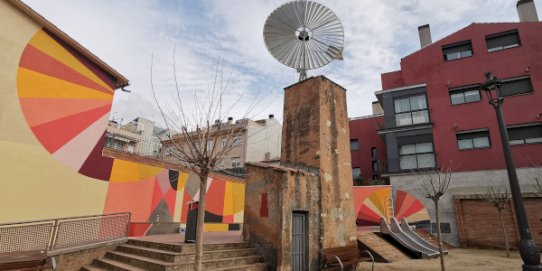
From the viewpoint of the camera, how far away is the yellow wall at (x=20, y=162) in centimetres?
932

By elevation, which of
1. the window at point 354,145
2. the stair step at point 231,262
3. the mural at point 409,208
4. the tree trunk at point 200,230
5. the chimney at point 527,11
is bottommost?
the stair step at point 231,262

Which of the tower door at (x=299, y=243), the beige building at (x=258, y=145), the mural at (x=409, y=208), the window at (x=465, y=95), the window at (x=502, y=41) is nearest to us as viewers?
the tower door at (x=299, y=243)

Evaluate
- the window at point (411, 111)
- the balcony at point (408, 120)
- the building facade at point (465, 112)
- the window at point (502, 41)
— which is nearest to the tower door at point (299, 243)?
the building facade at point (465, 112)

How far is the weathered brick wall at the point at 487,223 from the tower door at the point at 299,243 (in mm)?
13907

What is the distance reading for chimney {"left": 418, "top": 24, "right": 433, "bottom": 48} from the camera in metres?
25.2

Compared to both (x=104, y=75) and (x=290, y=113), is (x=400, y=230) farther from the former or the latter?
(x=104, y=75)

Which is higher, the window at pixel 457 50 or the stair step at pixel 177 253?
the window at pixel 457 50

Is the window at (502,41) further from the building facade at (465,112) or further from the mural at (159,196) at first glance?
the mural at (159,196)

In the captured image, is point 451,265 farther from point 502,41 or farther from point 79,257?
point 502,41

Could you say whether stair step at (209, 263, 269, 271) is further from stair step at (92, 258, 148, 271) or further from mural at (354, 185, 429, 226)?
mural at (354, 185, 429, 226)

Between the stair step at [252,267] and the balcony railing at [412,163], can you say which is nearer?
the stair step at [252,267]

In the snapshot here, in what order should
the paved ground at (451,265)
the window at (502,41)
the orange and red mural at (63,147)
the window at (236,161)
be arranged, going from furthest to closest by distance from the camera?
the window at (236,161), the window at (502,41), the paved ground at (451,265), the orange and red mural at (63,147)

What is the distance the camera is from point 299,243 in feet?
31.2

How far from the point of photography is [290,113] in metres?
12.1
